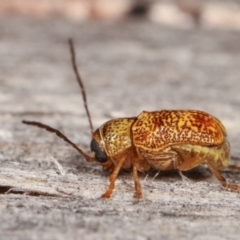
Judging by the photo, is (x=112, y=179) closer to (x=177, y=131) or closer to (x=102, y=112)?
(x=177, y=131)

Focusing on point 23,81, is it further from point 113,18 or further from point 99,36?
point 113,18

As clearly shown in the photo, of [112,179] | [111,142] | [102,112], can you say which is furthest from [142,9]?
[112,179]

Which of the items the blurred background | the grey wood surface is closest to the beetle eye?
the grey wood surface

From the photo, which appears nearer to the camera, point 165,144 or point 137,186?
point 137,186

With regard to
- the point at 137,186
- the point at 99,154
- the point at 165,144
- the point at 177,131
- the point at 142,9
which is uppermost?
the point at 142,9

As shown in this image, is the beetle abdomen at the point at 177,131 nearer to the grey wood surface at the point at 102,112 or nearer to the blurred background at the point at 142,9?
the grey wood surface at the point at 102,112

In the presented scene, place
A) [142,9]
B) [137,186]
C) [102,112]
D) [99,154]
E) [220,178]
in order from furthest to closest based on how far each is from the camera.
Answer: [142,9]
[102,112]
[99,154]
[220,178]
[137,186]

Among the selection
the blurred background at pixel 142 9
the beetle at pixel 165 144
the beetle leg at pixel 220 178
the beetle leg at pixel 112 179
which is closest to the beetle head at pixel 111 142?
the beetle at pixel 165 144

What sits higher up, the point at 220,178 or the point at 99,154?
the point at 99,154
